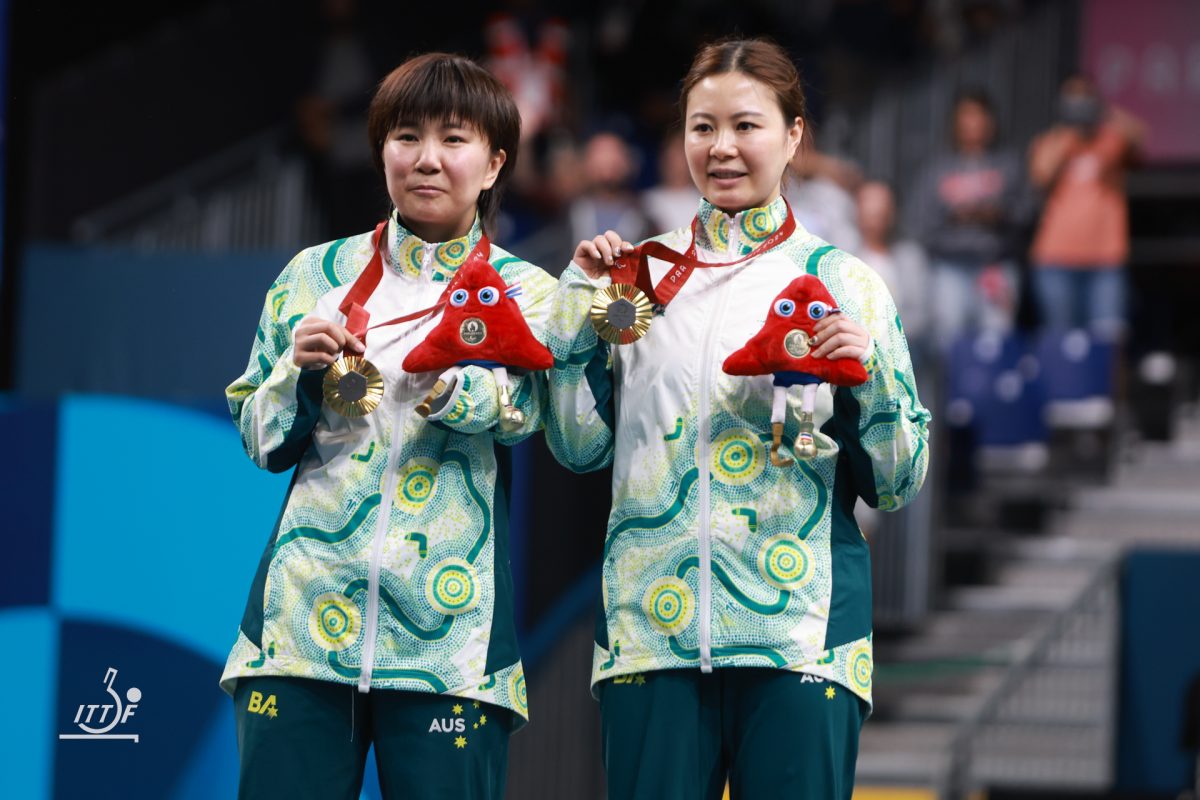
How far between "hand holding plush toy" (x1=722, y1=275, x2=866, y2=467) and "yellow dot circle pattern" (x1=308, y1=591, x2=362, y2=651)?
2.44 ft

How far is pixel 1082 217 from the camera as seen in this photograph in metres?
9.77

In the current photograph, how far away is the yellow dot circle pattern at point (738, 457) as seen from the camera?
11.0 ft

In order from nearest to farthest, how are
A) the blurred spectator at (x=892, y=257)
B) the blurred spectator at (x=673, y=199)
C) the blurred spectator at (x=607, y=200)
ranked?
the blurred spectator at (x=673, y=199) → the blurred spectator at (x=892, y=257) → the blurred spectator at (x=607, y=200)

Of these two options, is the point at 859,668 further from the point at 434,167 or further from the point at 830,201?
the point at 830,201

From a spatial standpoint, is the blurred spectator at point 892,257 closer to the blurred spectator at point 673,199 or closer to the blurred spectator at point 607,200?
the blurred spectator at point 673,199

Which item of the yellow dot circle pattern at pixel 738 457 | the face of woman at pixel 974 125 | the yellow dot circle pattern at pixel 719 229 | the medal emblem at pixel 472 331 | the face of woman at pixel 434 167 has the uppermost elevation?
the face of woman at pixel 974 125

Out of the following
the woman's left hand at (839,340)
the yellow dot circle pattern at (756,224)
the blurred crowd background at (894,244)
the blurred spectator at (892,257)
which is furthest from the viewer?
the blurred spectator at (892,257)

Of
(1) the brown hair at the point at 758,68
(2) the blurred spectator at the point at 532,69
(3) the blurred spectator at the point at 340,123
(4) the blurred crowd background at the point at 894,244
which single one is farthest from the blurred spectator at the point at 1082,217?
(1) the brown hair at the point at 758,68

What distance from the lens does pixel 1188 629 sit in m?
7.88

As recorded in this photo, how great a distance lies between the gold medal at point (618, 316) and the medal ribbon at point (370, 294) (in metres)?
0.25

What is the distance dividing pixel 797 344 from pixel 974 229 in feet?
20.9

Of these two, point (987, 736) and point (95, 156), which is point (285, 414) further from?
point (95, 156)

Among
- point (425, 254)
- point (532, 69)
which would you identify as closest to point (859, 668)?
point (425, 254)

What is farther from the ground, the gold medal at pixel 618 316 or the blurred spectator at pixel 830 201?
the blurred spectator at pixel 830 201
